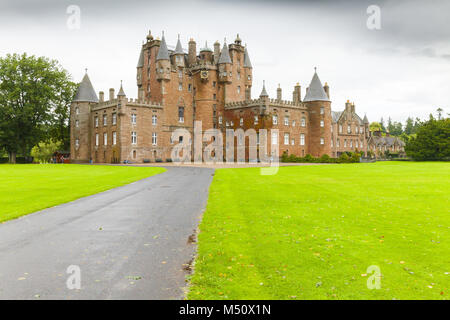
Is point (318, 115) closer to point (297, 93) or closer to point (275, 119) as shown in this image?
point (297, 93)

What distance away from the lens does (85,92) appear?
70.3m

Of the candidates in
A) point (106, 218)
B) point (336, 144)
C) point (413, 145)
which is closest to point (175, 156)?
point (336, 144)

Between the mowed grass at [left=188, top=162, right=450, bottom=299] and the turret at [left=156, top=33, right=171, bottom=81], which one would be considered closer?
the mowed grass at [left=188, top=162, right=450, bottom=299]

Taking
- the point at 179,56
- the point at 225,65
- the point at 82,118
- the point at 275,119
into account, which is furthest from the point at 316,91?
the point at 82,118

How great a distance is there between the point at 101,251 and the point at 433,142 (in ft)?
261

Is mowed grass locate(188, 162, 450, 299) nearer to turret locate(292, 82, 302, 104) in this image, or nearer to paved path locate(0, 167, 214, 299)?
paved path locate(0, 167, 214, 299)

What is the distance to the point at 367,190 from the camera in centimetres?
1972

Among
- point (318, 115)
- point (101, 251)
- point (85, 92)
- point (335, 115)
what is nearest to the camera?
point (101, 251)

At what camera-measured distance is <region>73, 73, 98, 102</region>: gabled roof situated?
70000 mm

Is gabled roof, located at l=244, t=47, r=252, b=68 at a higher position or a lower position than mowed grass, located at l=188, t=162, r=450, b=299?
higher

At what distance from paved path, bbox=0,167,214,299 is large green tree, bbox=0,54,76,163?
193 ft

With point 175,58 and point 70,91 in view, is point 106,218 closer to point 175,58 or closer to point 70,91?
point 175,58

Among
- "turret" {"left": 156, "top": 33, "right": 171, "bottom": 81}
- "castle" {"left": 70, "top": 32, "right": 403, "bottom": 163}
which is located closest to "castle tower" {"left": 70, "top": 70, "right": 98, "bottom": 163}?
"castle" {"left": 70, "top": 32, "right": 403, "bottom": 163}
